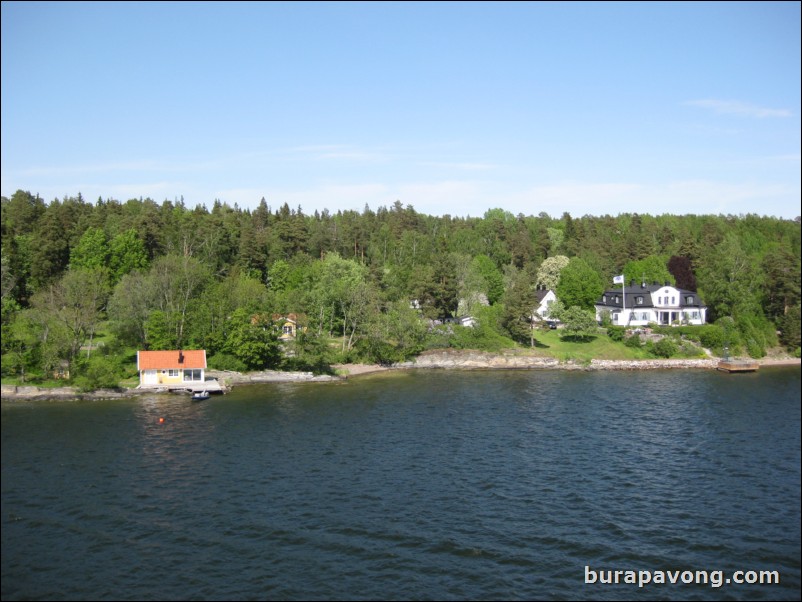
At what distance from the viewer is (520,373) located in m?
70.2

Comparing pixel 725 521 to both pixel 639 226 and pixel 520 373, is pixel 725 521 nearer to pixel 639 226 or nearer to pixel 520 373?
pixel 520 373

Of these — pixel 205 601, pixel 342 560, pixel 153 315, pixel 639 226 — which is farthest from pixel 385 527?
pixel 639 226

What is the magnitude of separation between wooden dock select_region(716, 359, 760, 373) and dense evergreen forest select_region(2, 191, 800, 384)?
21.7ft

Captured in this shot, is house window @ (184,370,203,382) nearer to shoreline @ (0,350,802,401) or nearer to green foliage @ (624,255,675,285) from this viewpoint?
shoreline @ (0,350,802,401)

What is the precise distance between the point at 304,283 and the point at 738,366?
5852 cm

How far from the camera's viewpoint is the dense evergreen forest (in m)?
64.7

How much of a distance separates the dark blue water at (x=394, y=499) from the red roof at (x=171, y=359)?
736cm

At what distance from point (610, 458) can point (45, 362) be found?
48.1 m

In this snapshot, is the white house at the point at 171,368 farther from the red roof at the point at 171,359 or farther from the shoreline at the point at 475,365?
the shoreline at the point at 475,365

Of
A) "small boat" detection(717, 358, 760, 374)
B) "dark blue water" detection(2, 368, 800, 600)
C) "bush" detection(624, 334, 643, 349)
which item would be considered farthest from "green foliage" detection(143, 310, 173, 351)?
"small boat" detection(717, 358, 760, 374)

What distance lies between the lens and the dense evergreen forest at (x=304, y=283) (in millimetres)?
64688

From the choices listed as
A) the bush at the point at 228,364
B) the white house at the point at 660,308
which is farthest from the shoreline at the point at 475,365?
the white house at the point at 660,308

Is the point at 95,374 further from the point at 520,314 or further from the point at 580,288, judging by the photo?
the point at 580,288

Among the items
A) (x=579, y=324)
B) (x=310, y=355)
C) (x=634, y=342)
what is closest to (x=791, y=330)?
(x=634, y=342)
